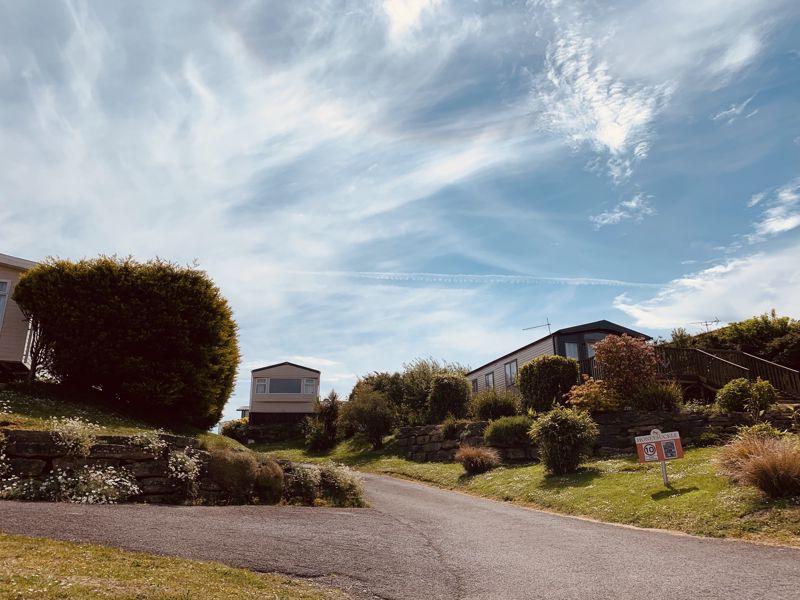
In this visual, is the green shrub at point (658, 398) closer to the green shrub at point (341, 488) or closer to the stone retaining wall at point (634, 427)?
the stone retaining wall at point (634, 427)

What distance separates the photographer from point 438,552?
799cm

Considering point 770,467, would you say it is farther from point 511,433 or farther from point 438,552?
point 511,433

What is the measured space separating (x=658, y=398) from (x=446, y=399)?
939cm

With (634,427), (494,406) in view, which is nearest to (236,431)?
(494,406)

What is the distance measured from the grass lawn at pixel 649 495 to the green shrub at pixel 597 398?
2.86 meters

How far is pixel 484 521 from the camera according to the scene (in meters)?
10.8

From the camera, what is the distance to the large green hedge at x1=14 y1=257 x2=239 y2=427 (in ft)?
48.7

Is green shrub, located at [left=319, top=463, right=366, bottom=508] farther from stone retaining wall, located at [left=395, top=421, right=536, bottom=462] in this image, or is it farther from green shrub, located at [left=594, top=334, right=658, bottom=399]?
green shrub, located at [left=594, top=334, right=658, bottom=399]

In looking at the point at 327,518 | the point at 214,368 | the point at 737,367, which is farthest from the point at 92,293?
the point at 737,367

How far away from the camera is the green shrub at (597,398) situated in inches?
729

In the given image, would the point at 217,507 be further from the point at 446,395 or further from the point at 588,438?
the point at 446,395

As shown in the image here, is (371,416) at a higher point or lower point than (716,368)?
lower

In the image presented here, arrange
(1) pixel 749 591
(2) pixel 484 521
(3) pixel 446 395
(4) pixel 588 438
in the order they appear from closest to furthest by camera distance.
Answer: (1) pixel 749 591 < (2) pixel 484 521 < (4) pixel 588 438 < (3) pixel 446 395

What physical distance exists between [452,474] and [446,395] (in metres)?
6.83
